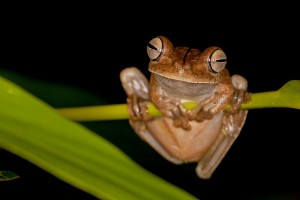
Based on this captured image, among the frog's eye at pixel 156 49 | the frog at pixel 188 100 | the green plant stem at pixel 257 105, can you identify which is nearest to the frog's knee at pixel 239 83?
the frog at pixel 188 100

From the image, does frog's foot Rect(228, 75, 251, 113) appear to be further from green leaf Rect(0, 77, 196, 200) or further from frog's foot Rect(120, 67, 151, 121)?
green leaf Rect(0, 77, 196, 200)

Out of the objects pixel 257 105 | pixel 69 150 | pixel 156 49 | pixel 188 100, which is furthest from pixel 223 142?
pixel 69 150

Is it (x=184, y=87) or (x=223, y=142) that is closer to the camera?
(x=184, y=87)

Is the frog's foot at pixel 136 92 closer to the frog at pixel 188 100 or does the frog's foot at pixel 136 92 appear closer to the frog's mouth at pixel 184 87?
the frog at pixel 188 100

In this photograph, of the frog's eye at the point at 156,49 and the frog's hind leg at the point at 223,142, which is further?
the frog's hind leg at the point at 223,142

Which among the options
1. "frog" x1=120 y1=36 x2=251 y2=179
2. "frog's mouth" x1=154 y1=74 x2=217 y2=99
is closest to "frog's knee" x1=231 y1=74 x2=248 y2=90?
"frog" x1=120 y1=36 x2=251 y2=179

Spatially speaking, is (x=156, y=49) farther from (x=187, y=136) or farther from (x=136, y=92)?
(x=187, y=136)
